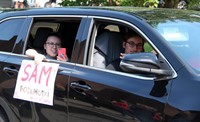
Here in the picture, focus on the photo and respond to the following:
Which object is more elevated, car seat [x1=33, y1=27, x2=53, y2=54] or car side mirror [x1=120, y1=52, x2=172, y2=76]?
car side mirror [x1=120, y1=52, x2=172, y2=76]

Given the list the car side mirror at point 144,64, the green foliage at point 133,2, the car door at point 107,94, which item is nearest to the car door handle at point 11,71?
the car door at point 107,94

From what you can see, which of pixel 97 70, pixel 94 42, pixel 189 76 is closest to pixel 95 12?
pixel 94 42

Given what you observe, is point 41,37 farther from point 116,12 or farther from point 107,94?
point 107,94

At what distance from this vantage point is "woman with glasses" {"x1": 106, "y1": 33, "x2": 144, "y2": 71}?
3887mm

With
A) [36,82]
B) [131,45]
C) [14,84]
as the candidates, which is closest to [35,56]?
[36,82]

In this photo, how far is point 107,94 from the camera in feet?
11.6

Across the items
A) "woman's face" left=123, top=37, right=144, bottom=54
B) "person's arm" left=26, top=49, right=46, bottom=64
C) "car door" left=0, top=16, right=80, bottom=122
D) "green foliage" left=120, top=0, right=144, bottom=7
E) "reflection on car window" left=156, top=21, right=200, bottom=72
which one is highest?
"reflection on car window" left=156, top=21, right=200, bottom=72

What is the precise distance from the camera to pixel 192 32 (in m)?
3.73

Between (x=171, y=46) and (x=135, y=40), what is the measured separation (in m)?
0.70

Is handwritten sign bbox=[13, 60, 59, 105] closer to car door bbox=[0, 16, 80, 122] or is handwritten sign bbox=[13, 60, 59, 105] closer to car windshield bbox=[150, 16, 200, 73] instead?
car door bbox=[0, 16, 80, 122]

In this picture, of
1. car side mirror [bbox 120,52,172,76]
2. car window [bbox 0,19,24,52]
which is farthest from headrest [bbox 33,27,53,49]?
car side mirror [bbox 120,52,172,76]

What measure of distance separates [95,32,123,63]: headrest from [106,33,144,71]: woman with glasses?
0.36ft

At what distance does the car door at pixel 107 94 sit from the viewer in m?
3.23

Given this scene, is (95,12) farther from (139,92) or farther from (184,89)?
(184,89)
